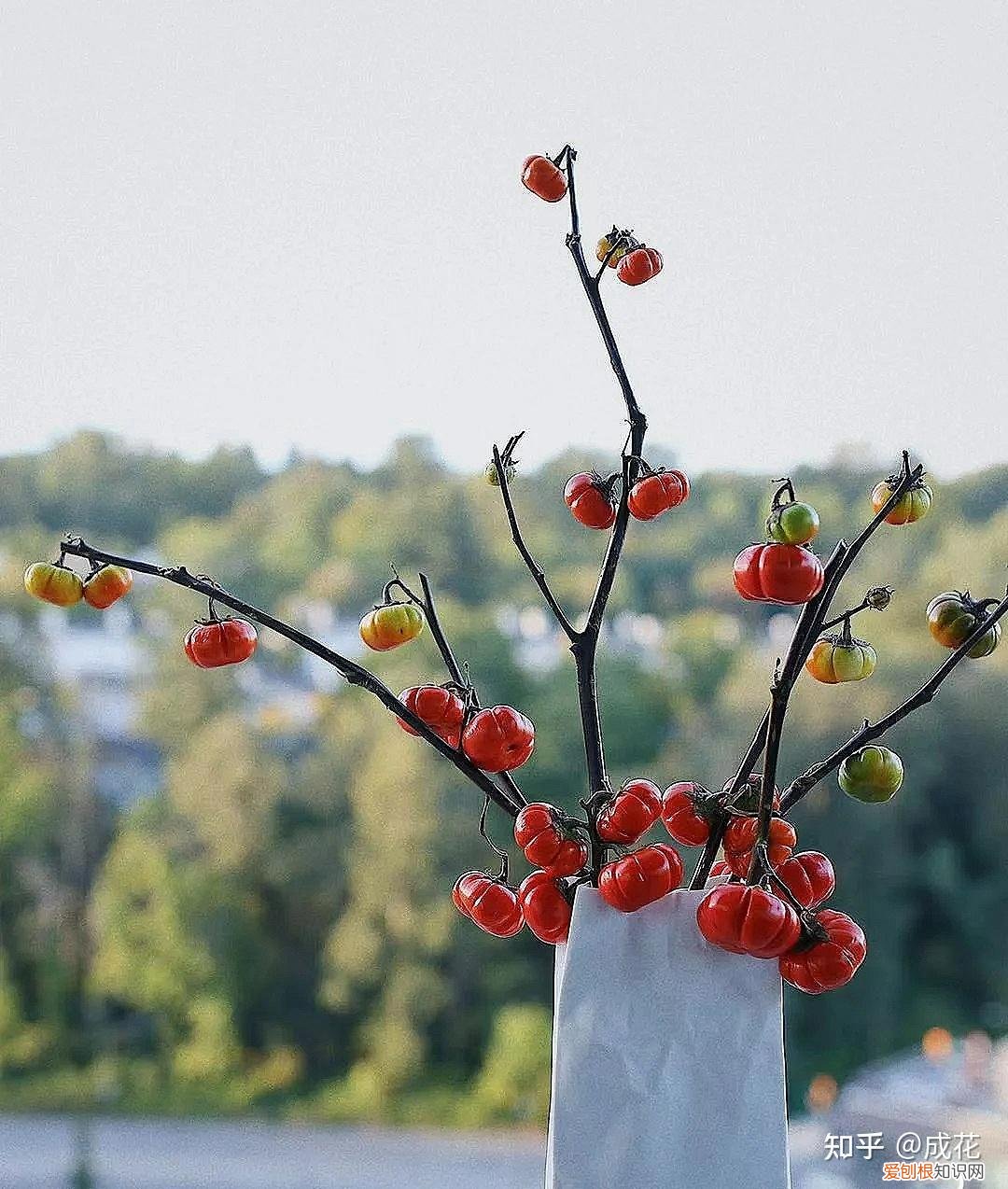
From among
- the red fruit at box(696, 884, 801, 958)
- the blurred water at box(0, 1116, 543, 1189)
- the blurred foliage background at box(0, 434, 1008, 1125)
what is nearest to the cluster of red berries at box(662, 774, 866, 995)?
the red fruit at box(696, 884, 801, 958)

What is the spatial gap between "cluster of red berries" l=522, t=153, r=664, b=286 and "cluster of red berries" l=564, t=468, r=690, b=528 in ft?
0.29

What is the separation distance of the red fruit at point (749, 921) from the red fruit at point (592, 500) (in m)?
0.17

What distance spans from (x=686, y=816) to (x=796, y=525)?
11 centimetres

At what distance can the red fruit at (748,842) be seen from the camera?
19.1 inches

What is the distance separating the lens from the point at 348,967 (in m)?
2.63

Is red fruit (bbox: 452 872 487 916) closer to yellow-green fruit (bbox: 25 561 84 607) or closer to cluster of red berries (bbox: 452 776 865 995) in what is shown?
cluster of red berries (bbox: 452 776 865 995)

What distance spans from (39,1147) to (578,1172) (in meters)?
2.46

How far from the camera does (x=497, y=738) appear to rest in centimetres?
50

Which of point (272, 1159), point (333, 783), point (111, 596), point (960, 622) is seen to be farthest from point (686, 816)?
point (272, 1159)

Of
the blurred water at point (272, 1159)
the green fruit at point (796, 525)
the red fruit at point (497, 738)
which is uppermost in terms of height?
the green fruit at point (796, 525)

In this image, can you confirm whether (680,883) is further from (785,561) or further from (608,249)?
(608,249)

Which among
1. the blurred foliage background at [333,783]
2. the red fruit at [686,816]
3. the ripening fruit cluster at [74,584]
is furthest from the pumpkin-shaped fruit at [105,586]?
the blurred foliage background at [333,783]

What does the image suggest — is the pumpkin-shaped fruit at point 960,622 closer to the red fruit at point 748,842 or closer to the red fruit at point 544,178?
the red fruit at point 748,842

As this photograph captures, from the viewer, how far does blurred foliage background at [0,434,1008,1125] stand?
95.7 inches
